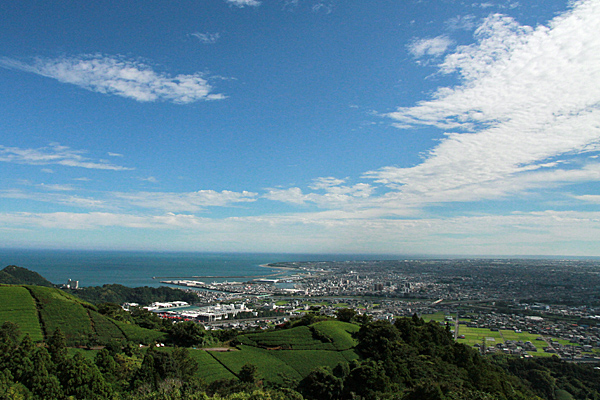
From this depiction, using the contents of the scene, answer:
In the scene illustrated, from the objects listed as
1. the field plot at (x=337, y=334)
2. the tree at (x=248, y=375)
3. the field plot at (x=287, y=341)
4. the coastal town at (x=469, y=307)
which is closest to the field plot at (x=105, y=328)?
the field plot at (x=287, y=341)

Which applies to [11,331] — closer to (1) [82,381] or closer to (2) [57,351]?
(2) [57,351]

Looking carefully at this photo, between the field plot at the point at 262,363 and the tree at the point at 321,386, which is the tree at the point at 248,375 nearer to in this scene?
the field plot at the point at 262,363

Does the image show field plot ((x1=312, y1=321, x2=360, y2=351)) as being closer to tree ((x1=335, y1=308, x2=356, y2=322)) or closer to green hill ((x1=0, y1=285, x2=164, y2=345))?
tree ((x1=335, y1=308, x2=356, y2=322))

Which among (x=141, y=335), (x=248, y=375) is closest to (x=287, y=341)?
(x=248, y=375)

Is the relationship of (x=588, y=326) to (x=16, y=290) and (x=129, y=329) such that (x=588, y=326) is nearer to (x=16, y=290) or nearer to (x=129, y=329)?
(x=129, y=329)

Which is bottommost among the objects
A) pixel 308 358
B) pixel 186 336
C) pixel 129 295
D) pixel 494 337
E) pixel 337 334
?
pixel 494 337

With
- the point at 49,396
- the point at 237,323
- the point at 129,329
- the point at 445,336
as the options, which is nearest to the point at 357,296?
the point at 237,323

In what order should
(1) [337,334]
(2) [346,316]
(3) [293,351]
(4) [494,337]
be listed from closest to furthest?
1. (3) [293,351]
2. (1) [337,334]
3. (2) [346,316]
4. (4) [494,337]
